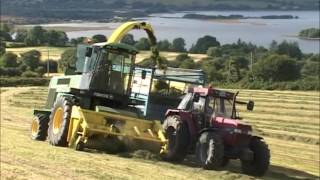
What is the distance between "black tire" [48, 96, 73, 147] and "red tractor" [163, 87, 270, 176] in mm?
2548

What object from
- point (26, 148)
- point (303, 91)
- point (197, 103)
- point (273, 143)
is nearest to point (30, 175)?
point (26, 148)

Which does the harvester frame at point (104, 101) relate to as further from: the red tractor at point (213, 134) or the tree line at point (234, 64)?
the tree line at point (234, 64)

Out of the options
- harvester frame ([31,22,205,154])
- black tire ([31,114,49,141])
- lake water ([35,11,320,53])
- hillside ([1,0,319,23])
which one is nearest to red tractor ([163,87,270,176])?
harvester frame ([31,22,205,154])

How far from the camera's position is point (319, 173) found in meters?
16.1

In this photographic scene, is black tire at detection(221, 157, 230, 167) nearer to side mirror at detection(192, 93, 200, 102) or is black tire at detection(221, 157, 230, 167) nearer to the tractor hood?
the tractor hood

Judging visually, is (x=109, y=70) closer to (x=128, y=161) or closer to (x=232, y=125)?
(x=128, y=161)

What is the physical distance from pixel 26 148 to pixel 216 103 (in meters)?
4.85

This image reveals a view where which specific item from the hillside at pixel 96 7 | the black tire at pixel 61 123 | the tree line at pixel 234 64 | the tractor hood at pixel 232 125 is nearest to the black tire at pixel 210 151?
the tractor hood at pixel 232 125

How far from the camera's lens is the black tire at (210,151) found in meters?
12.8

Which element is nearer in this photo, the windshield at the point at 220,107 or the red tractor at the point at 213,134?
the red tractor at the point at 213,134

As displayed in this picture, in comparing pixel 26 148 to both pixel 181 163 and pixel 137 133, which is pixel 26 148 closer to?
pixel 137 133

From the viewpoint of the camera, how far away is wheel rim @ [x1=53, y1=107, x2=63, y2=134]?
1572 cm

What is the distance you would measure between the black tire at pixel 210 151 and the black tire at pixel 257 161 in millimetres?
642

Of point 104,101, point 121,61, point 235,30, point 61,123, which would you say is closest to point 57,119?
point 61,123
